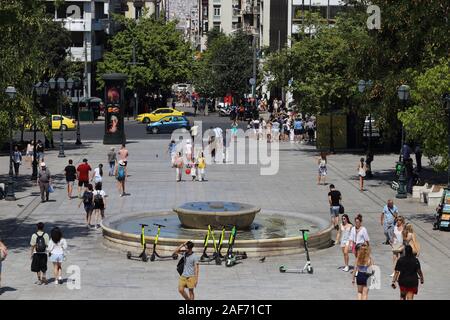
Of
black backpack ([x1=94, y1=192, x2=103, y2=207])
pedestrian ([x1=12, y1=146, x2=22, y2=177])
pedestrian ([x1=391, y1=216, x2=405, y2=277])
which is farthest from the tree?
pedestrian ([x1=391, y1=216, x2=405, y2=277])

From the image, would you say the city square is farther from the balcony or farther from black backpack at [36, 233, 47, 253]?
the balcony

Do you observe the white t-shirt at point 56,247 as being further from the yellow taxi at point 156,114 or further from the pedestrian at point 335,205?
the yellow taxi at point 156,114

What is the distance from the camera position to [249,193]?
121ft

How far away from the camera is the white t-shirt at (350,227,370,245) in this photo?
73.9ft

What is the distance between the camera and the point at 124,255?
2527 centimetres

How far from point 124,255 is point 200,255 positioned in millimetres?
2024

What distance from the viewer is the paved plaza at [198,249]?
837 inches

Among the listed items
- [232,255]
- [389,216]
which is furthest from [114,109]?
[232,255]

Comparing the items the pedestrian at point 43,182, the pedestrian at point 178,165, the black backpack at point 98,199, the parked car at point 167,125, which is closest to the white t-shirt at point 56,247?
the black backpack at point 98,199

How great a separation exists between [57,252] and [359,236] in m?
6.63

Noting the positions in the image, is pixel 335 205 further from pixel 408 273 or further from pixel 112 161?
pixel 112 161

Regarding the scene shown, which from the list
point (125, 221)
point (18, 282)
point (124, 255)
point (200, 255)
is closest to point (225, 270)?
point (200, 255)

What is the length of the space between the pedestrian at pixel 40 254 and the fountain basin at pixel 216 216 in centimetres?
585

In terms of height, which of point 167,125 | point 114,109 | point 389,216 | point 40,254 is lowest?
point 40,254
